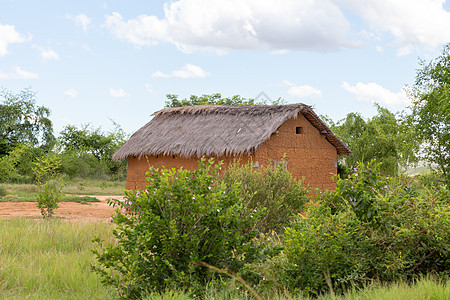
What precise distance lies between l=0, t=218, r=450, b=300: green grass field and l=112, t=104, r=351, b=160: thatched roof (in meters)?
7.43

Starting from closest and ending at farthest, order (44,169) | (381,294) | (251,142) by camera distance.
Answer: (381,294), (251,142), (44,169)

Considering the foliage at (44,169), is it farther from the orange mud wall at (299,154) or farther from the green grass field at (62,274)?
the orange mud wall at (299,154)

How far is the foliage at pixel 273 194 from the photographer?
8.46 m

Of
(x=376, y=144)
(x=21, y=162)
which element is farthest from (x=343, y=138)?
(x=21, y=162)

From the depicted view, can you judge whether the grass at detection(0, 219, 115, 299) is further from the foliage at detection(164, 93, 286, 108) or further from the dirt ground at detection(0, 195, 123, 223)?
the foliage at detection(164, 93, 286, 108)

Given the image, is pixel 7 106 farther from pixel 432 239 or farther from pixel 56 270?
pixel 432 239

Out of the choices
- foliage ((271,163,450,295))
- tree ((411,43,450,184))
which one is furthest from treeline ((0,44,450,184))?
foliage ((271,163,450,295))

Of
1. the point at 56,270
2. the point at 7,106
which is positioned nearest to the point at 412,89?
the point at 56,270

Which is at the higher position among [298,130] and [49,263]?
[298,130]

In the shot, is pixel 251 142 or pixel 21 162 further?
pixel 21 162

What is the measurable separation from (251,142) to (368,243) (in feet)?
30.6

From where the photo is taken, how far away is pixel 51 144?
35938mm

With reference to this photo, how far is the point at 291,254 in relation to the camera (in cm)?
491

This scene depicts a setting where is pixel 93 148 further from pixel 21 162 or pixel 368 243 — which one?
pixel 368 243
